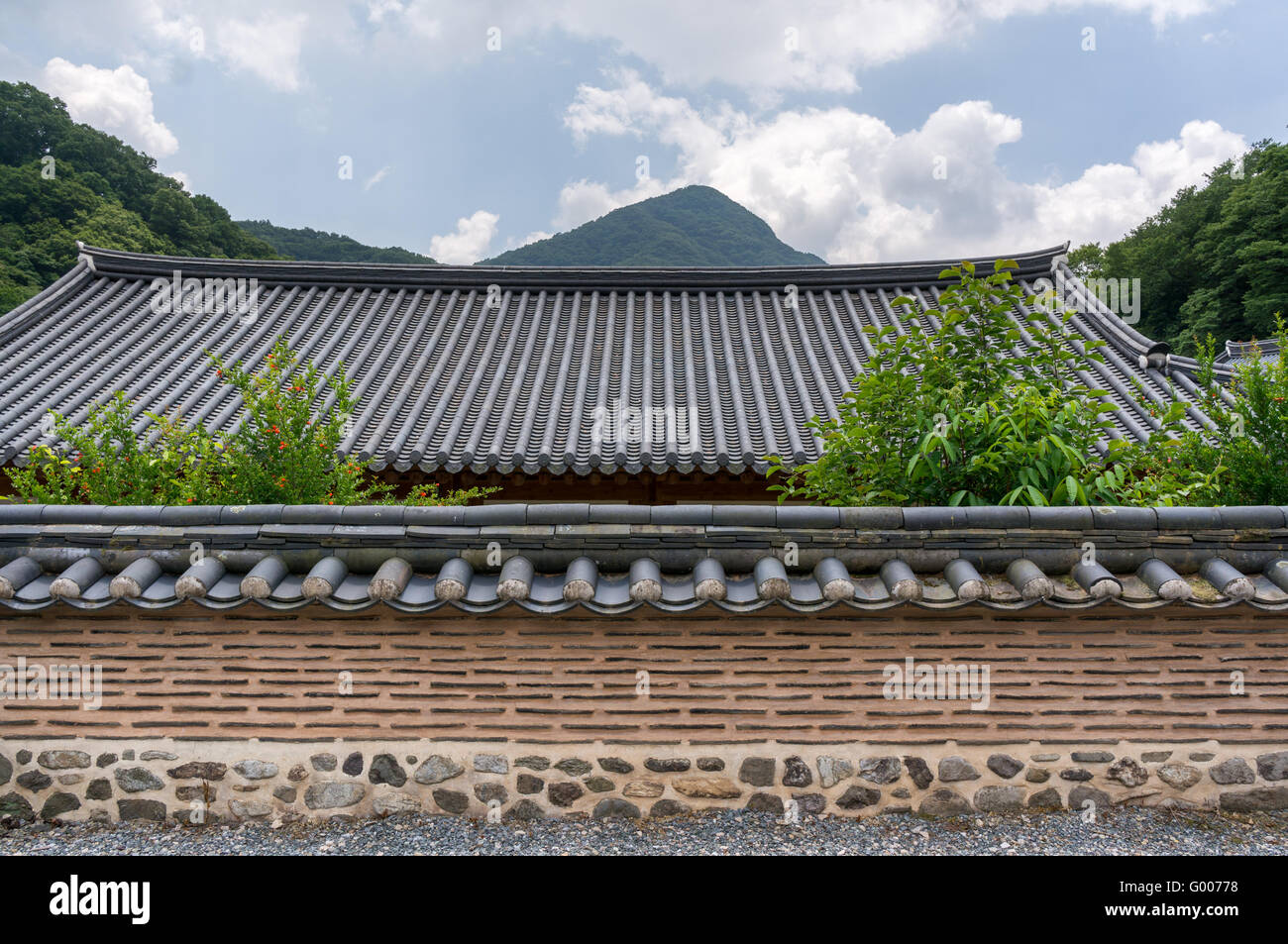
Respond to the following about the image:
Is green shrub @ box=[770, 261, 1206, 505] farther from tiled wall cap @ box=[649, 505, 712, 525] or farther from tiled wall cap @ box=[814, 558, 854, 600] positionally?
tiled wall cap @ box=[649, 505, 712, 525]

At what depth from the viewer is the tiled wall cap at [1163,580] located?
8.55 feet

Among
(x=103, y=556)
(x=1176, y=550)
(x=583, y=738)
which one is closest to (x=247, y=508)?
(x=103, y=556)

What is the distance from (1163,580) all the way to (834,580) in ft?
4.33

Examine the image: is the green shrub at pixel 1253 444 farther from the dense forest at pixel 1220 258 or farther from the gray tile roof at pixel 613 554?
the dense forest at pixel 1220 258

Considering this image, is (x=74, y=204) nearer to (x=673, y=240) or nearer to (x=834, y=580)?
(x=673, y=240)

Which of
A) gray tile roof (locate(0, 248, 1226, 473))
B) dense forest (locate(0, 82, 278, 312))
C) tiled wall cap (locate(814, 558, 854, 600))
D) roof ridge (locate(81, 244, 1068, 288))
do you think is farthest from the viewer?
dense forest (locate(0, 82, 278, 312))

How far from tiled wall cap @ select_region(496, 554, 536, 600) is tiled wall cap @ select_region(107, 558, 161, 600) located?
4.66 ft

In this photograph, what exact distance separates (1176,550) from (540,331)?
6.42 metres

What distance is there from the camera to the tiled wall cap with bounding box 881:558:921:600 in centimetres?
258

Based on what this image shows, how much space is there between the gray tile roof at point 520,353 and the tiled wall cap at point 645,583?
2579mm

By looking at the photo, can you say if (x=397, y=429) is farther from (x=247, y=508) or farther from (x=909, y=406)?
(x=909, y=406)

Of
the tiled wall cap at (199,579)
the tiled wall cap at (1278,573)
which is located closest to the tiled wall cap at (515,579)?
the tiled wall cap at (199,579)

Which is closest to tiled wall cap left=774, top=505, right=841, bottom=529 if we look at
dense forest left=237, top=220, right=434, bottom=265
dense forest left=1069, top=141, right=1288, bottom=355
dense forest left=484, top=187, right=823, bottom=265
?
dense forest left=237, top=220, right=434, bottom=265

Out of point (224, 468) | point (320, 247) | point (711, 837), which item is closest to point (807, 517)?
point (711, 837)
